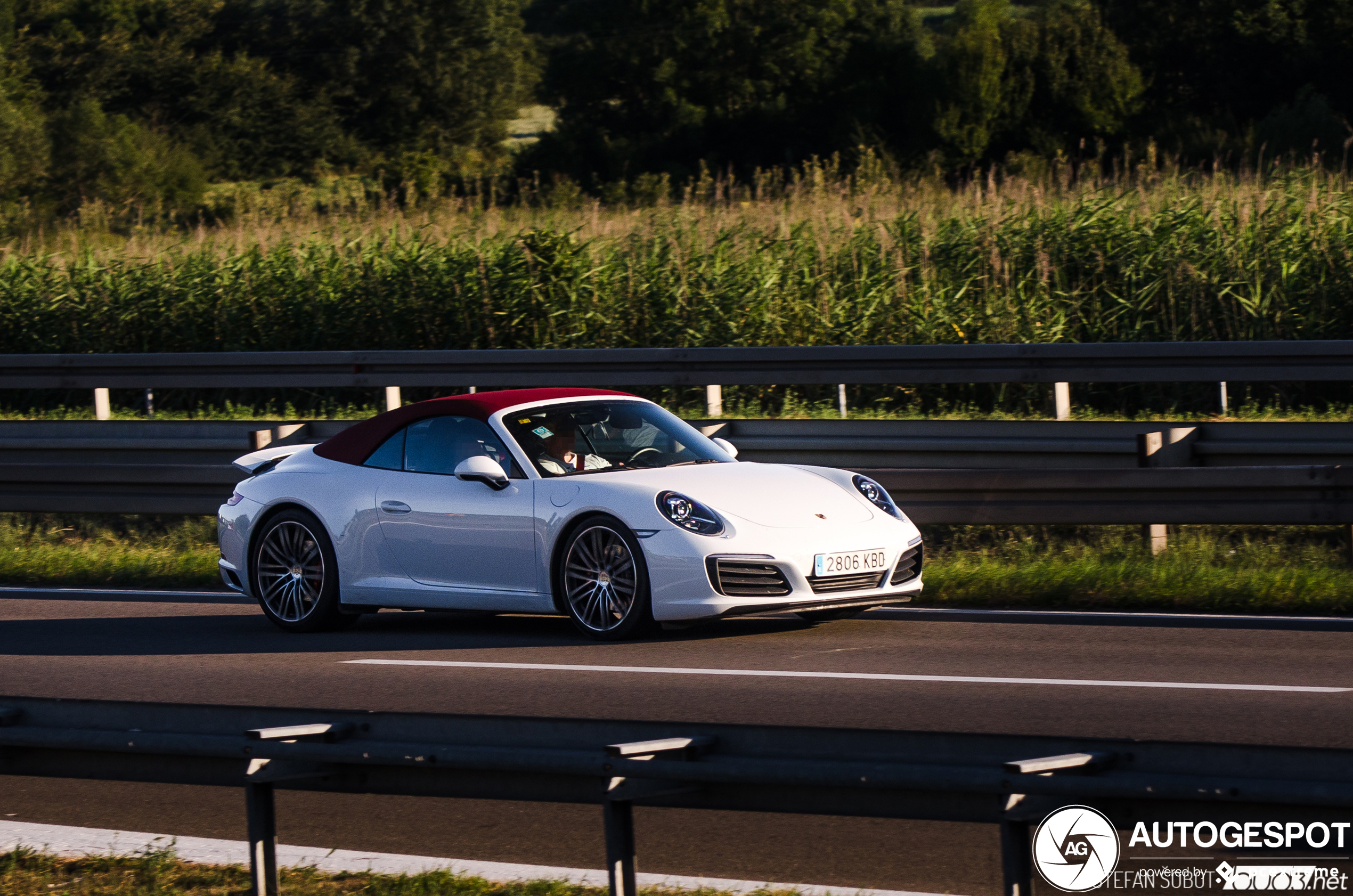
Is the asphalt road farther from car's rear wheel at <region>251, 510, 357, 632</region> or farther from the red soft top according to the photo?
the red soft top

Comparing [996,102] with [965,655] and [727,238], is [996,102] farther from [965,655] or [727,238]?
[965,655]

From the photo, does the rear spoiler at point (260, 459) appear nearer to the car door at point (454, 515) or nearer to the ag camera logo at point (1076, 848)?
the car door at point (454, 515)

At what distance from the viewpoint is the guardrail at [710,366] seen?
524 inches

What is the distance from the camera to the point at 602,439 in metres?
9.52

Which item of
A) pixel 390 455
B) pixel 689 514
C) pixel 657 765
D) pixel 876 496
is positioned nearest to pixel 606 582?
pixel 689 514

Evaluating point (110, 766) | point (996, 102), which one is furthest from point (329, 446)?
point (996, 102)

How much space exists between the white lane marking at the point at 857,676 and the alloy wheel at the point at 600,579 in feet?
1.93

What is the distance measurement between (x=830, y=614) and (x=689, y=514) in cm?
126

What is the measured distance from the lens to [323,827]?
5977mm

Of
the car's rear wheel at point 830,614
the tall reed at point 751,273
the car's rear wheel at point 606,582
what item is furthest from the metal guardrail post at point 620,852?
the tall reed at point 751,273

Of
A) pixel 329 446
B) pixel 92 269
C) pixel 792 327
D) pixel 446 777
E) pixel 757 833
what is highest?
pixel 92 269

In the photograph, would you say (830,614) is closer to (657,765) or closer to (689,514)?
(689,514)

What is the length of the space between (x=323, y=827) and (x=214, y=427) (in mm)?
9762

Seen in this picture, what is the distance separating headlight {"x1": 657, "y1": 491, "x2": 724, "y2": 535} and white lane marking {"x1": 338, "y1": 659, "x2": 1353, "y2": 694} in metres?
0.76
